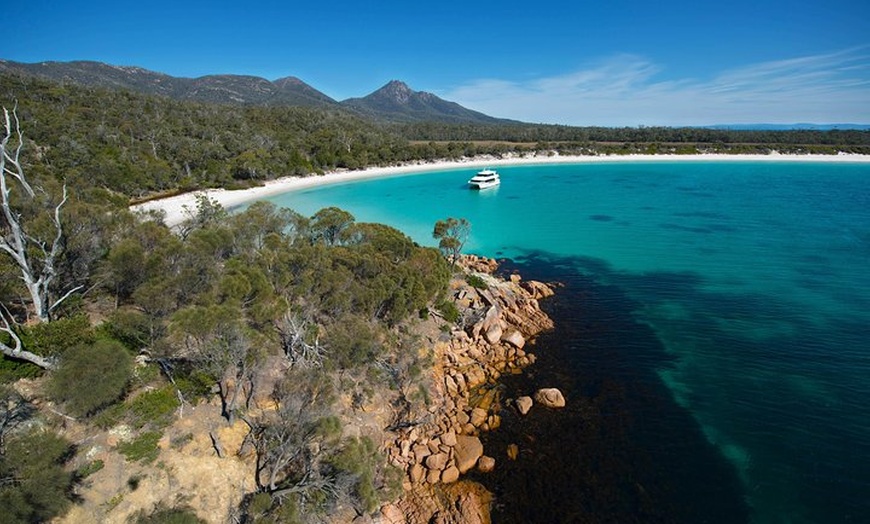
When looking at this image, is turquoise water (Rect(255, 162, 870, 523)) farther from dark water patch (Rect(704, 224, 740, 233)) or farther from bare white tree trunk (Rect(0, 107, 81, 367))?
bare white tree trunk (Rect(0, 107, 81, 367))

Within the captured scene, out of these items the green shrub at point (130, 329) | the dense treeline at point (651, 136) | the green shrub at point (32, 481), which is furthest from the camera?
the dense treeline at point (651, 136)

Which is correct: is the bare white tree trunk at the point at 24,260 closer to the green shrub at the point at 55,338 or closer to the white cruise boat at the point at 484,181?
the green shrub at the point at 55,338

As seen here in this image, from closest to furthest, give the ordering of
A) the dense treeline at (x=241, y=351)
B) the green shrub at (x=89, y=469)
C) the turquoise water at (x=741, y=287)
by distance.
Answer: the green shrub at (x=89, y=469)
the dense treeline at (x=241, y=351)
the turquoise water at (x=741, y=287)

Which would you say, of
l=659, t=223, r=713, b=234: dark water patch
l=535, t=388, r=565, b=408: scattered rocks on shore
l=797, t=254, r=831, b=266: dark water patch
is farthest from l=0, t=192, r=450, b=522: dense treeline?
l=659, t=223, r=713, b=234: dark water patch

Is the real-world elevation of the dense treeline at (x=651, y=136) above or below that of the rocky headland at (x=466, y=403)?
above

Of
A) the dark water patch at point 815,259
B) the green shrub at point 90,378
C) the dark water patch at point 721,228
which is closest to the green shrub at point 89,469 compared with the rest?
the green shrub at point 90,378
